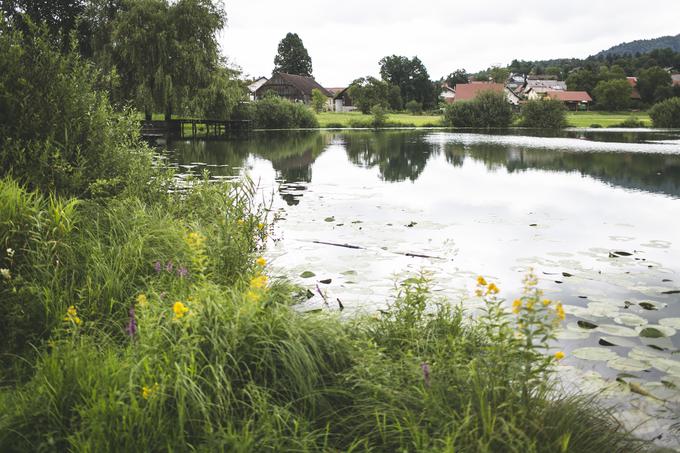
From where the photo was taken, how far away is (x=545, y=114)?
59625mm

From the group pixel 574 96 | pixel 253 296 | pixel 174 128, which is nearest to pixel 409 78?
pixel 574 96

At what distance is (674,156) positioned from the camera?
25000 millimetres

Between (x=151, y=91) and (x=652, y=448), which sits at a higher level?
(x=151, y=91)

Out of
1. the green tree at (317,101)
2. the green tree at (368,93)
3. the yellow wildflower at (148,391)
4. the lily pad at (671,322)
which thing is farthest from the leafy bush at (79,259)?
the green tree at (317,101)

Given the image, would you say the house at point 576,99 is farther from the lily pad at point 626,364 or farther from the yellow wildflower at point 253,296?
the yellow wildflower at point 253,296

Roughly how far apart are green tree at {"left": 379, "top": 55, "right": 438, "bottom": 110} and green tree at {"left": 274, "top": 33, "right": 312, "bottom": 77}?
1489cm

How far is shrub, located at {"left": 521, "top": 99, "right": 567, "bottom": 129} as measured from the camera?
59219mm

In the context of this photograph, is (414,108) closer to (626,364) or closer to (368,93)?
(368,93)

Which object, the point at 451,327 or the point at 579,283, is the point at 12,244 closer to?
the point at 451,327

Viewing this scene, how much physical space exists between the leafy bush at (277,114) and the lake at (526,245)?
33.7 m

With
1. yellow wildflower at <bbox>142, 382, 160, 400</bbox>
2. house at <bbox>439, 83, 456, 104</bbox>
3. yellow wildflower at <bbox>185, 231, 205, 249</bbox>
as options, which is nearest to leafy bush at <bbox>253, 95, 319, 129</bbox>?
yellow wildflower at <bbox>185, 231, 205, 249</bbox>

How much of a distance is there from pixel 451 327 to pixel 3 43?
5.58 metres

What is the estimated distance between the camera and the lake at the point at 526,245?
4688 millimetres

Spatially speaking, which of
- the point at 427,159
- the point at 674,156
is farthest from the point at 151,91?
the point at 674,156
